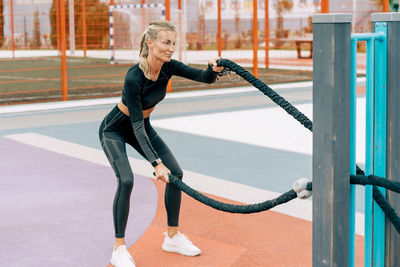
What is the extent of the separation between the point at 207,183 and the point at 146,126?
7.66 feet

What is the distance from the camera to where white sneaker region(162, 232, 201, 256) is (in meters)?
5.07

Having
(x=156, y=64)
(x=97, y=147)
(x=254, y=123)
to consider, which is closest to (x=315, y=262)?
(x=156, y=64)

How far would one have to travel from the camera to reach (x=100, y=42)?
28.7 meters

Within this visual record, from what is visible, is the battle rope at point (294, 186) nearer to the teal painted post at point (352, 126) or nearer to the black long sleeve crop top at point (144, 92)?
the teal painted post at point (352, 126)

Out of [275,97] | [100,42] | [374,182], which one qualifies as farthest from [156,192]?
[100,42]

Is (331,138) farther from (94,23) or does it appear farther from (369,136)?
(94,23)

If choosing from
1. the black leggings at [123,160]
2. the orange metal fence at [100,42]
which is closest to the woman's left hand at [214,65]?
the black leggings at [123,160]

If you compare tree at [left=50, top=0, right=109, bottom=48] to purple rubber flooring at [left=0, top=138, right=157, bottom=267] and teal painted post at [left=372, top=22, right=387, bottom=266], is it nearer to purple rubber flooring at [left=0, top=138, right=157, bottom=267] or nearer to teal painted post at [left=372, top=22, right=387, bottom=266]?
purple rubber flooring at [left=0, top=138, right=157, bottom=267]

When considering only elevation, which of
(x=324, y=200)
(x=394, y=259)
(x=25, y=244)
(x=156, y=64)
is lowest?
(x=25, y=244)

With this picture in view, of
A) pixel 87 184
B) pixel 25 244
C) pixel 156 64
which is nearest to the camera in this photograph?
pixel 156 64

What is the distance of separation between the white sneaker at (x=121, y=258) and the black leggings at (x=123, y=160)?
105 millimetres

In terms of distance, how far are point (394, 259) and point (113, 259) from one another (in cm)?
215

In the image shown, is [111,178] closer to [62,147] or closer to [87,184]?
[87,184]

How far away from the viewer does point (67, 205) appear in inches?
256
